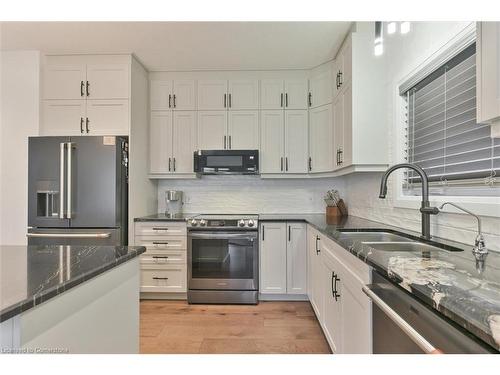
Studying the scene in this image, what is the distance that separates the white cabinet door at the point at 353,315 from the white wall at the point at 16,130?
3.17 m

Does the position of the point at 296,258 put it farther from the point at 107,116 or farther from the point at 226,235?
the point at 107,116

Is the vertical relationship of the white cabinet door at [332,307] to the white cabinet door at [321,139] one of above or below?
below

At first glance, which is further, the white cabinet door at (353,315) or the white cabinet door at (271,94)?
the white cabinet door at (271,94)

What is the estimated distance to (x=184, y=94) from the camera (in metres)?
3.46

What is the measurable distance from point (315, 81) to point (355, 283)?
2.57 metres

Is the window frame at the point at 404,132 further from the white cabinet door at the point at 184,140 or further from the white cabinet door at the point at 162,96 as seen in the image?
the white cabinet door at the point at 162,96

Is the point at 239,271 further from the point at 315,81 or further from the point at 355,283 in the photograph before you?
the point at 315,81

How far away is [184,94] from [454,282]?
10.8 feet

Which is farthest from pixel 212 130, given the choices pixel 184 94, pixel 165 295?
pixel 165 295

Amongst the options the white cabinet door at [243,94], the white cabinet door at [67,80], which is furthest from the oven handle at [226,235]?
the white cabinet door at [67,80]

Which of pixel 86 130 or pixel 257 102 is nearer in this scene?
pixel 86 130

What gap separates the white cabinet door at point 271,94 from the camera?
3.42 meters
